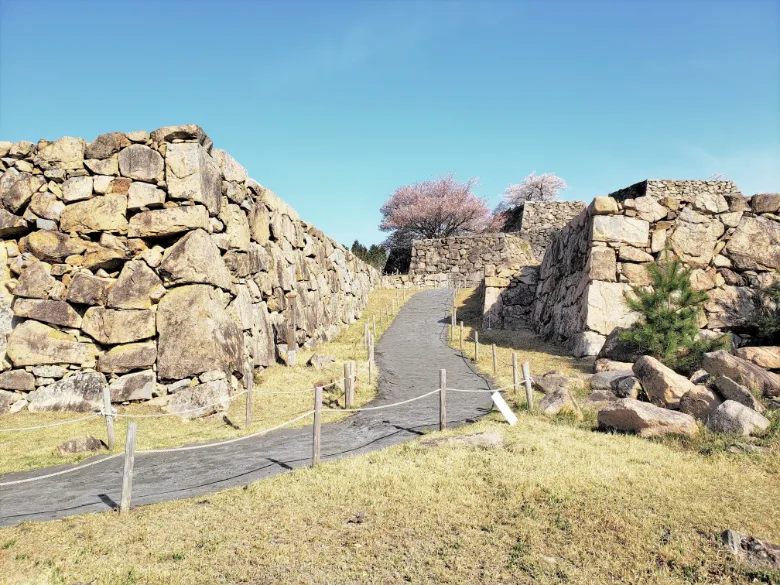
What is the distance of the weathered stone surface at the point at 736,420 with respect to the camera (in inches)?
308

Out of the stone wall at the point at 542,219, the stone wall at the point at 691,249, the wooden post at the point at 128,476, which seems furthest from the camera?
the stone wall at the point at 542,219

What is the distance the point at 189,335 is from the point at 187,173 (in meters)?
3.89

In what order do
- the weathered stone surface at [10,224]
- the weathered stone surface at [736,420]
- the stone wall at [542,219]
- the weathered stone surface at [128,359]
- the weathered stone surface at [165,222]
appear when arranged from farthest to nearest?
the stone wall at [542,219], the weathered stone surface at [10,224], the weathered stone surface at [165,222], the weathered stone surface at [128,359], the weathered stone surface at [736,420]

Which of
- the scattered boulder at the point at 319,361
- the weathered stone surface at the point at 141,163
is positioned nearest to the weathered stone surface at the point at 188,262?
the weathered stone surface at the point at 141,163

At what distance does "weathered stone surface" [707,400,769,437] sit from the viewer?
25.7 ft

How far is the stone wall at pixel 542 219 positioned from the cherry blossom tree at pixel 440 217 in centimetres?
788

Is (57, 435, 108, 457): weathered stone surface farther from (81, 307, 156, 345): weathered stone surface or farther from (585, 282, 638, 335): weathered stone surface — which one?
(585, 282, 638, 335): weathered stone surface

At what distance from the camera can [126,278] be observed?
11742mm

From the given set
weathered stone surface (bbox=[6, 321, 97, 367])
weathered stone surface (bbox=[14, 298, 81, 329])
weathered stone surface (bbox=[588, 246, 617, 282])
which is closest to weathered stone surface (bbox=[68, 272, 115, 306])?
weathered stone surface (bbox=[14, 298, 81, 329])

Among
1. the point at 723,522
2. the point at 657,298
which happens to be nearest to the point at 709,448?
the point at 723,522

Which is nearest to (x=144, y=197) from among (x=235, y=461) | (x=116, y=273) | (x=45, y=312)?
(x=116, y=273)

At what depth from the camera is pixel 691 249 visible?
17.2 m

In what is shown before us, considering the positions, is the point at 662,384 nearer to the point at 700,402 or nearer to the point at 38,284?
the point at 700,402

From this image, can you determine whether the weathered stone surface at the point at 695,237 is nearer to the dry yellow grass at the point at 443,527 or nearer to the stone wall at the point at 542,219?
the dry yellow grass at the point at 443,527
